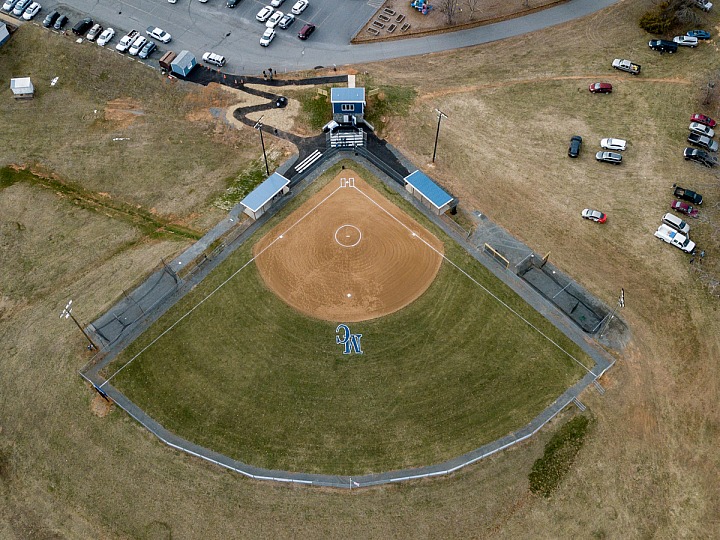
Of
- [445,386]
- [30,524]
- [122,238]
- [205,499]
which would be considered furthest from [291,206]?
[30,524]

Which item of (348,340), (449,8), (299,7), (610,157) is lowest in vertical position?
(348,340)

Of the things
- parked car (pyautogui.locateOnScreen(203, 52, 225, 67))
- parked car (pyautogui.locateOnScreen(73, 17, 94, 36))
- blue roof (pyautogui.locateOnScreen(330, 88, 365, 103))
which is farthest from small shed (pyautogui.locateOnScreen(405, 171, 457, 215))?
parked car (pyautogui.locateOnScreen(73, 17, 94, 36))

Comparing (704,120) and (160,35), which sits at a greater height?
(160,35)

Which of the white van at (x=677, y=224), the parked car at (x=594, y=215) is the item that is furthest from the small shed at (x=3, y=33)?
the white van at (x=677, y=224)

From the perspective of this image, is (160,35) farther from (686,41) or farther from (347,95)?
(686,41)

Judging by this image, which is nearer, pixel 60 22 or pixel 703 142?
pixel 703 142

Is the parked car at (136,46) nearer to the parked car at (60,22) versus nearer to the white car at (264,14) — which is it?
the parked car at (60,22)

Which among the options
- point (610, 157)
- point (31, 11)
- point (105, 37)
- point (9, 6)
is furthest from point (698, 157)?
point (9, 6)

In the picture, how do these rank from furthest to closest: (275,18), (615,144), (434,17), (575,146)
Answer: (434,17) → (275,18) → (575,146) → (615,144)
